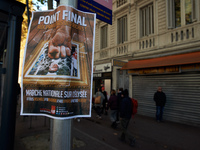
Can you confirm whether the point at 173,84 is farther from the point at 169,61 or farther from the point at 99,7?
the point at 99,7

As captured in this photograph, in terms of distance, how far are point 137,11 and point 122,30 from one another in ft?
6.59

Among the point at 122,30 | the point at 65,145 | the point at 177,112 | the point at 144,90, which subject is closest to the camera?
the point at 65,145

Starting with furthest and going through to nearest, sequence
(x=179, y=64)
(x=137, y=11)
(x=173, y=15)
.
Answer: (x=137, y=11), (x=173, y=15), (x=179, y=64)

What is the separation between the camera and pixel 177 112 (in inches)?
305

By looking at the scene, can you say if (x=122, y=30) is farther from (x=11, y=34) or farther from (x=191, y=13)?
(x=11, y=34)

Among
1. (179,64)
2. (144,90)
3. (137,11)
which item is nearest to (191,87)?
(179,64)

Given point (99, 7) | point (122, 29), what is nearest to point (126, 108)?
point (99, 7)

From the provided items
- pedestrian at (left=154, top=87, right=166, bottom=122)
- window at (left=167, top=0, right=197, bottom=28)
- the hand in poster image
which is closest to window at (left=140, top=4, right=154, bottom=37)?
window at (left=167, top=0, right=197, bottom=28)

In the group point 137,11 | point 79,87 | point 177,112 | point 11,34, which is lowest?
point 177,112

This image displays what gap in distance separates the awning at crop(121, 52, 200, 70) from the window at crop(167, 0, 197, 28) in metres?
2.03

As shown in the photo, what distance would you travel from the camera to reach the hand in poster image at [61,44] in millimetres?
1744

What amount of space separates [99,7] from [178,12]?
7.41 metres

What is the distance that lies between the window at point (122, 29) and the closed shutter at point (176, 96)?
4055 mm

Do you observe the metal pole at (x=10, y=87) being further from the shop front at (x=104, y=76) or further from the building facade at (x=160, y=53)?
the shop front at (x=104, y=76)
